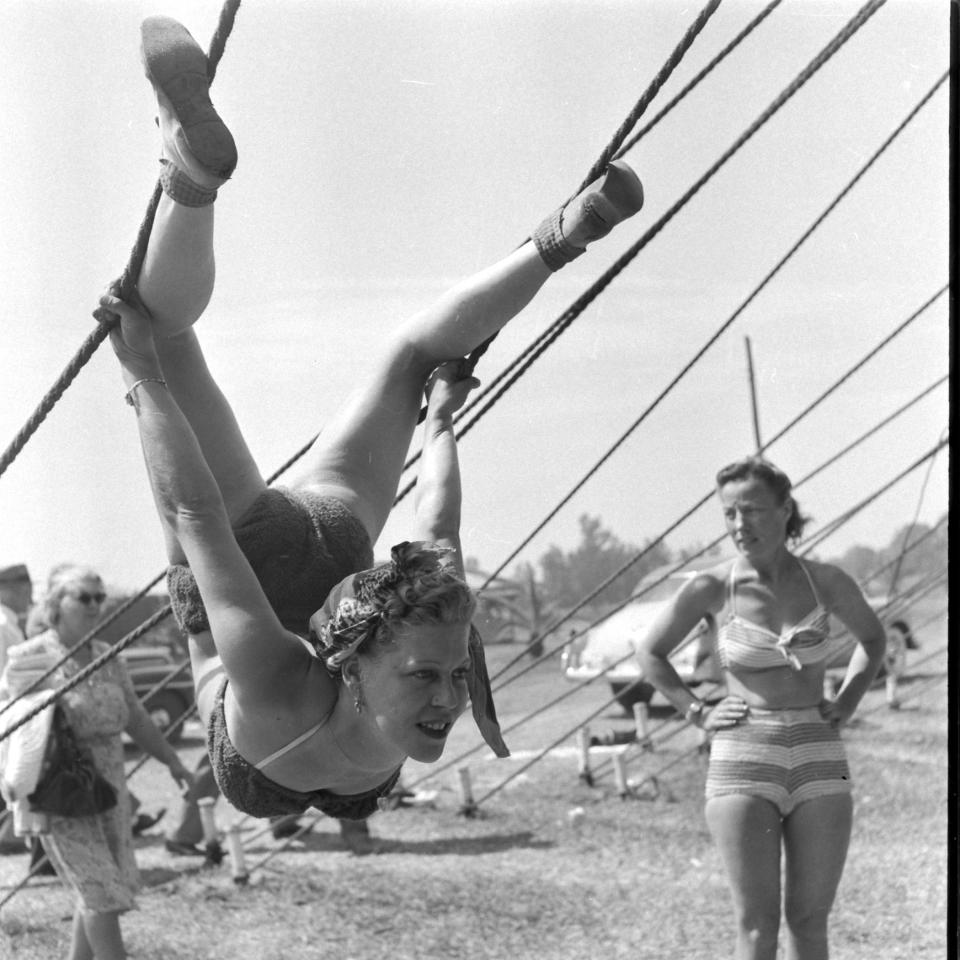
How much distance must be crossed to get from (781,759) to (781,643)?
0.87 ft

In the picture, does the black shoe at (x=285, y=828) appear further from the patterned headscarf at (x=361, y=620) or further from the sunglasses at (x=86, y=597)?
the patterned headscarf at (x=361, y=620)

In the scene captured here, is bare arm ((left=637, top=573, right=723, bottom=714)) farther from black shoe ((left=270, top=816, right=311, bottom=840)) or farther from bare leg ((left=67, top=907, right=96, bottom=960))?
black shoe ((left=270, top=816, right=311, bottom=840))

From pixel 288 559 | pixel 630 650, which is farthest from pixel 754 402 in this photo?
pixel 288 559

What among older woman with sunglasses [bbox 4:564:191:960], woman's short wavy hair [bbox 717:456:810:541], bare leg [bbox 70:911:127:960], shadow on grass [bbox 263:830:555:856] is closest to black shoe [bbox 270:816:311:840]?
shadow on grass [bbox 263:830:555:856]

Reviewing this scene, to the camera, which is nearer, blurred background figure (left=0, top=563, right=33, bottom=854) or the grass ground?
blurred background figure (left=0, top=563, right=33, bottom=854)

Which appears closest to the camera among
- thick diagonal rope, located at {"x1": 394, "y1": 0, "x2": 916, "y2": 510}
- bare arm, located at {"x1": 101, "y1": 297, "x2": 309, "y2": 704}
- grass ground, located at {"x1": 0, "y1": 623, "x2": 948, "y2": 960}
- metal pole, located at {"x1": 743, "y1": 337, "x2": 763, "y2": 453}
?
bare arm, located at {"x1": 101, "y1": 297, "x2": 309, "y2": 704}

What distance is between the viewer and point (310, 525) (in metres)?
2.36

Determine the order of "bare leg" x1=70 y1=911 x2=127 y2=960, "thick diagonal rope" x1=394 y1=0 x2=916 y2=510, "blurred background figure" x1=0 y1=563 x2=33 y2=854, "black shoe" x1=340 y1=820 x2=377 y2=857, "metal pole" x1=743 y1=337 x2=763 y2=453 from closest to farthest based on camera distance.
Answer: "thick diagonal rope" x1=394 y1=0 x2=916 y2=510 < "bare leg" x1=70 y1=911 x2=127 y2=960 < "blurred background figure" x1=0 y1=563 x2=33 y2=854 < "black shoe" x1=340 y1=820 x2=377 y2=857 < "metal pole" x1=743 y1=337 x2=763 y2=453

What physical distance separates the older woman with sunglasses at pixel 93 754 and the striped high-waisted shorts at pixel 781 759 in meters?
1.83

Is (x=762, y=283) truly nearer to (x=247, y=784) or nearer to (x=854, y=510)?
(x=854, y=510)

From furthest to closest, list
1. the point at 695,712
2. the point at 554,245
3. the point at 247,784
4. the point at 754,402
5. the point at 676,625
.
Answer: the point at 754,402
the point at 695,712
the point at 676,625
the point at 554,245
the point at 247,784

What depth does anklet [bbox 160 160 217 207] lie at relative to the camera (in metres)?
2.11

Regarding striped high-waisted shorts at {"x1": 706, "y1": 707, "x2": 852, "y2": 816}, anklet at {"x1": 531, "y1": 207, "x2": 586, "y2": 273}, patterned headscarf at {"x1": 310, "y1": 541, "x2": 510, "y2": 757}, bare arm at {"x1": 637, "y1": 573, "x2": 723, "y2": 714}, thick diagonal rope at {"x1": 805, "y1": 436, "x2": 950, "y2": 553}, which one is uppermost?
thick diagonal rope at {"x1": 805, "y1": 436, "x2": 950, "y2": 553}

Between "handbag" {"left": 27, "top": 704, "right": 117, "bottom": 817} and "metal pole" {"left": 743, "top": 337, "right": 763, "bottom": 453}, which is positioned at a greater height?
"metal pole" {"left": 743, "top": 337, "right": 763, "bottom": 453}
